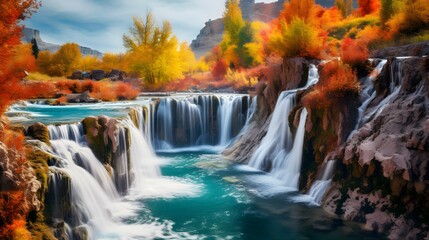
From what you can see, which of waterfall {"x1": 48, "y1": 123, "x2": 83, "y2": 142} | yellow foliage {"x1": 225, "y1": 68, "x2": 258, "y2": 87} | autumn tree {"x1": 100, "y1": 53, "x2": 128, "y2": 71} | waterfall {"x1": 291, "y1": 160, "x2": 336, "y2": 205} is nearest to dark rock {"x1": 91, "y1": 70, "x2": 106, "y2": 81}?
autumn tree {"x1": 100, "y1": 53, "x2": 128, "y2": 71}

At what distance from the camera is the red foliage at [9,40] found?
7.44 m

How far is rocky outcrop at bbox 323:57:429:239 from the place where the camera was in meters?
8.84

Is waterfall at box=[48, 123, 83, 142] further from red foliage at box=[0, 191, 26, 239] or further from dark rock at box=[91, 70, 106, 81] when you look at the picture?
dark rock at box=[91, 70, 106, 81]

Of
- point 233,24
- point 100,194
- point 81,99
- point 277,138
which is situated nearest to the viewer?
point 100,194

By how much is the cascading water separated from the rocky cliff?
0.52m

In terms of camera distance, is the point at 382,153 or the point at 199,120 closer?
the point at 382,153

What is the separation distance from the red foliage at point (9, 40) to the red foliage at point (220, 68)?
41.7 m

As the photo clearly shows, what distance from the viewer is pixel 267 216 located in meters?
11.1

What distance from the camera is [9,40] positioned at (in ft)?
24.8

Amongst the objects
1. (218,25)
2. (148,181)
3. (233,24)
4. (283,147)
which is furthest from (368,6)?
(218,25)

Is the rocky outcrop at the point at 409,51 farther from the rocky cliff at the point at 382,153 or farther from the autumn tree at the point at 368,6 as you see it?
the autumn tree at the point at 368,6

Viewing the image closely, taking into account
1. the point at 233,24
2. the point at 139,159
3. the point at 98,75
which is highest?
the point at 233,24

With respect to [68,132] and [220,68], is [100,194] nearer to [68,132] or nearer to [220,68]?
[68,132]

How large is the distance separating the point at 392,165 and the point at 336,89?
150 inches
